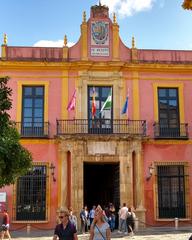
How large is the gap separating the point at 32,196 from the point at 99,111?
5.17 metres

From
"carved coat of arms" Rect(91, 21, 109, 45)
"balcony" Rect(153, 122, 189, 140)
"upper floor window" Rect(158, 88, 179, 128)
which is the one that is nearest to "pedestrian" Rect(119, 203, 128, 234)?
"balcony" Rect(153, 122, 189, 140)

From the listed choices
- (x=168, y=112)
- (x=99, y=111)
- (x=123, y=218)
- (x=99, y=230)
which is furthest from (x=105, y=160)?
(x=99, y=230)

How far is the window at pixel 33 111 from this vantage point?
74.0 ft

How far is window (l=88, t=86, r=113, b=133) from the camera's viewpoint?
22.6m

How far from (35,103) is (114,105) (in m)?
3.86

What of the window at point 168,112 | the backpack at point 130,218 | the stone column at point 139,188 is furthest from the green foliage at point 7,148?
the window at point 168,112

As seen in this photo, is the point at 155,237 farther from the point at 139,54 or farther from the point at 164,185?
the point at 139,54

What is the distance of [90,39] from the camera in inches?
926

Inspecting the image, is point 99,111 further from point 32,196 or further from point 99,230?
point 99,230

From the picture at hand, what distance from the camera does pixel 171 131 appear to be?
23.1m

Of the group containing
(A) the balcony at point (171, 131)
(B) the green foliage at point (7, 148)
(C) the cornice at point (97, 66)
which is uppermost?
(C) the cornice at point (97, 66)

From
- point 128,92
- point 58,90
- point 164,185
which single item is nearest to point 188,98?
point 128,92

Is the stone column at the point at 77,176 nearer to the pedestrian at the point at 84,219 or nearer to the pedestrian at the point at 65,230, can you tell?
the pedestrian at the point at 84,219

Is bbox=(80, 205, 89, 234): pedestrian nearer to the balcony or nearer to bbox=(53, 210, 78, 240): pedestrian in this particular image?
the balcony
